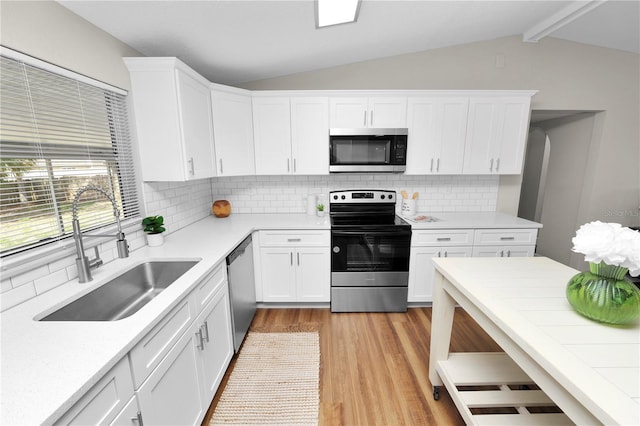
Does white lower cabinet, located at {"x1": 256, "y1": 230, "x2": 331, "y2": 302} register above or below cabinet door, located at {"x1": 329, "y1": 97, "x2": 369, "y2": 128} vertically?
below

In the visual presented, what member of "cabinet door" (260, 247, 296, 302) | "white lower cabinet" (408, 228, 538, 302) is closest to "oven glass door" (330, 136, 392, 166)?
"white lower cabinet" (408, 228, 538, 302)

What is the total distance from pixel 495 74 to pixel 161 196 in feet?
11.8

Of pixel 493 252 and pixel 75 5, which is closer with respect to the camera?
pixel 75 5

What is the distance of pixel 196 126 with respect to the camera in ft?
6.79

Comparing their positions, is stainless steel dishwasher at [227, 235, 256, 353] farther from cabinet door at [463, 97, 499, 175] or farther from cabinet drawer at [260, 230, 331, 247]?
cabinet door at [463, 97, 499, 175]

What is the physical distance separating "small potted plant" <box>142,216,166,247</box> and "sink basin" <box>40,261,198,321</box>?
0.29 metres

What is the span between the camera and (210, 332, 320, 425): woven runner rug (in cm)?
156

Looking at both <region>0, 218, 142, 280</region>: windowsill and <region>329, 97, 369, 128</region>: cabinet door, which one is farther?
<region>329, 97, 369, 128</region>: cabinet door

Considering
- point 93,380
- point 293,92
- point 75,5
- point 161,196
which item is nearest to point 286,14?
point 293,92

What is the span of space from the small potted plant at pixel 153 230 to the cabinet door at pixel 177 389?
0.84 m

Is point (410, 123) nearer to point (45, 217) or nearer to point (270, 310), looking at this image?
point (270, 310)

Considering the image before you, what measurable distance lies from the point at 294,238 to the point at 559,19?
3028mm

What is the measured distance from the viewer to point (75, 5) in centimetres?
135

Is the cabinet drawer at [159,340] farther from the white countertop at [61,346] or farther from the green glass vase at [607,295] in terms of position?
the green glass vase at [607,295]
